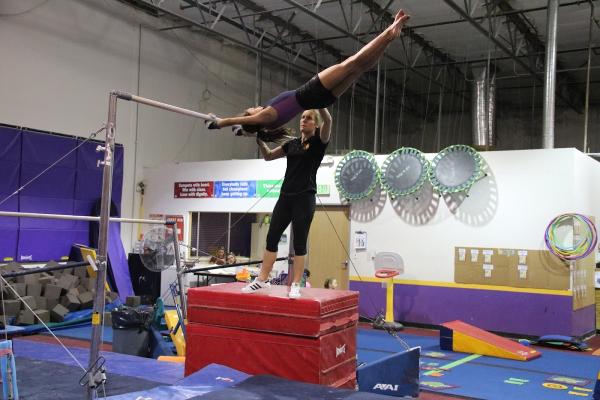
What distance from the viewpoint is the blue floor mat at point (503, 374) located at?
210 inches

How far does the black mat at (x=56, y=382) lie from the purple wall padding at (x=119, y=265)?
5.10 m

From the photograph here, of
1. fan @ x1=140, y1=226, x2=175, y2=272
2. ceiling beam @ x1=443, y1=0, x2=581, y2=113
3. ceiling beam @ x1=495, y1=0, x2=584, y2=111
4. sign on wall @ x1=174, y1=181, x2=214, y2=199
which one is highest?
ceiling beam @ x1=495, y1=0, x2=584, y2=111

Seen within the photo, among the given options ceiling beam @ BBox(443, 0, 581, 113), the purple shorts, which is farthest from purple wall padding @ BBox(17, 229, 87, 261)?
ceiling beam @ BBox(443, 0, 581, 113)

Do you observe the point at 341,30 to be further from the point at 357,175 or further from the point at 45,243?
the point at 45,243

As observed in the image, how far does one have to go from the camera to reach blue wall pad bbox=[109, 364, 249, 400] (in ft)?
11.1

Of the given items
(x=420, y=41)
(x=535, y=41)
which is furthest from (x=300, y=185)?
(x=535, y=41)

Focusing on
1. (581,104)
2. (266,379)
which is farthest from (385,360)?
(581,104)

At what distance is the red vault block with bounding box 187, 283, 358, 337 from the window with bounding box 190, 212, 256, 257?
6.72 m

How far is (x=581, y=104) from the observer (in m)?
16.4

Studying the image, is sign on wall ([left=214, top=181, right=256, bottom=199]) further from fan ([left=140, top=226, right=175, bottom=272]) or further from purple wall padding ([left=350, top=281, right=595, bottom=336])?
fan ([left=140, top=226, right=175, bottom=272])

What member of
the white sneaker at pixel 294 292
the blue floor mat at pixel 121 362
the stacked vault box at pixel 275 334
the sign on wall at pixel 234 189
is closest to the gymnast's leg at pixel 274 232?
the stacked vault box at pixel 275 334

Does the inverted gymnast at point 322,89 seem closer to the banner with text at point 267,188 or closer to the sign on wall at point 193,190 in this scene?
the banner with text at point 267,188

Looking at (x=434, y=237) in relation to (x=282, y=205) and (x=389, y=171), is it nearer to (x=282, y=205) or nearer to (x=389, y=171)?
(x=389, y=171)

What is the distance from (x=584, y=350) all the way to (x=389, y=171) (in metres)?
3.63
